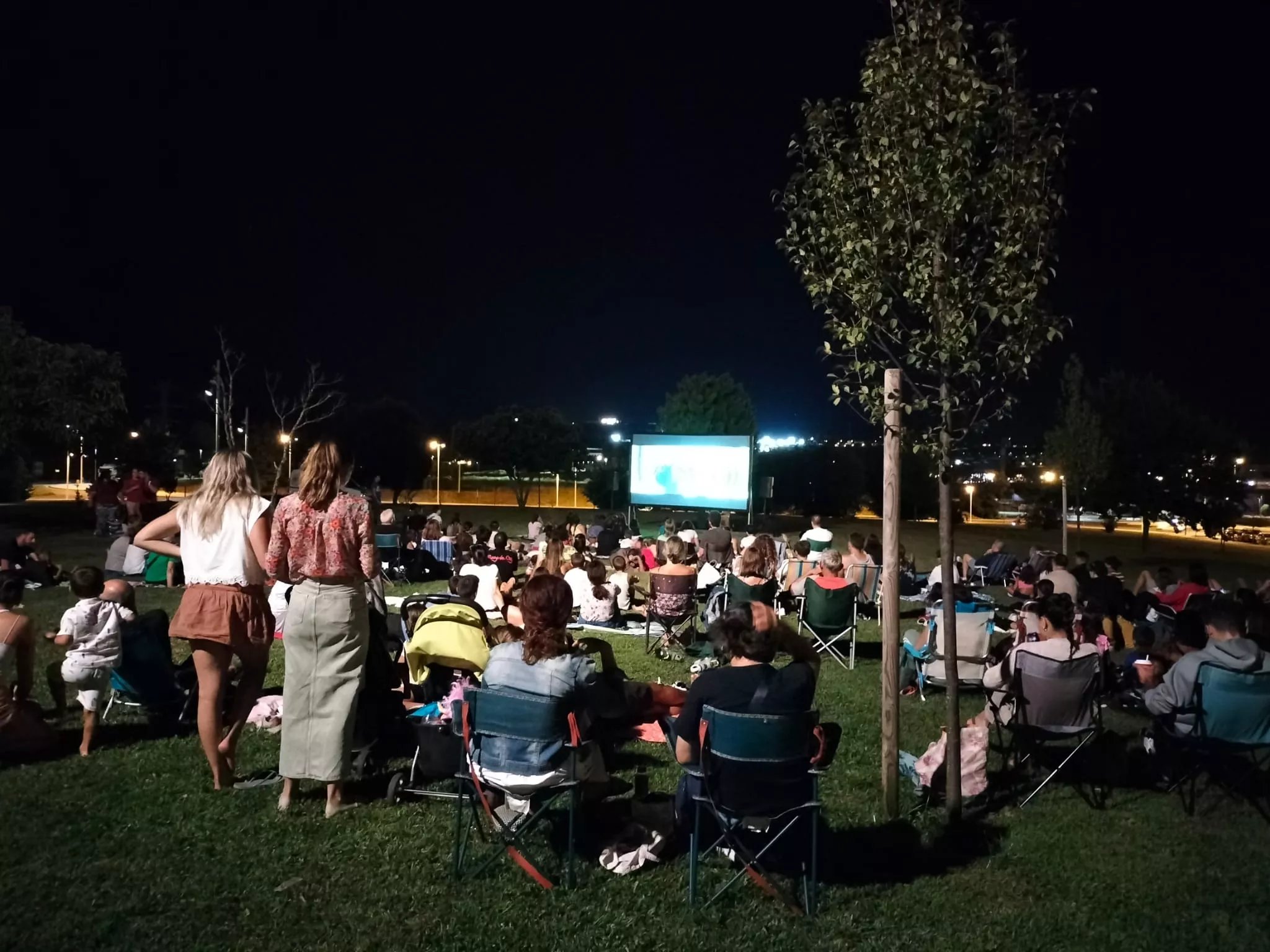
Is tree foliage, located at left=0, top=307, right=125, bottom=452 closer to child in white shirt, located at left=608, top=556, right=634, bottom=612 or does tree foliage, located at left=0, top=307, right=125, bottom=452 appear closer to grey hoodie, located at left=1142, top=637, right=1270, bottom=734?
child in white shirt, located at left=608, top=556, right=634, bottom=612

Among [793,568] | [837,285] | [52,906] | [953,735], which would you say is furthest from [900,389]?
[793,568]

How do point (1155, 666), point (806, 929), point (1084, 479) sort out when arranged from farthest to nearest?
point (1084, 479)
point (1155, 666)
point (806, 929)

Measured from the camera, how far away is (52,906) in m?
3.48

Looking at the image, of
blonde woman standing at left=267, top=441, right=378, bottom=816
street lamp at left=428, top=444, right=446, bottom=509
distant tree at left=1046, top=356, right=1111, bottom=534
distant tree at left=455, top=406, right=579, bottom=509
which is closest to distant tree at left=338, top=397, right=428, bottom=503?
street lamp at left=428, top=444, right=446, bottom=509

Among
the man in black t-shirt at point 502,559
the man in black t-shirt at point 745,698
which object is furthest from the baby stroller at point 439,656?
the man in black t-shirt at point 502,559

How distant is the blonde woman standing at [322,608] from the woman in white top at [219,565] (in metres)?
0.25

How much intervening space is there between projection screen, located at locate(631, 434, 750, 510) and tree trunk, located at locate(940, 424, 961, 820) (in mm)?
20335

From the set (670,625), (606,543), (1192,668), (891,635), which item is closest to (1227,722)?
(1192,668)

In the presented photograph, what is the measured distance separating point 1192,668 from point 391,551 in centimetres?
1049

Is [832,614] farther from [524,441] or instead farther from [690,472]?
[524,441]

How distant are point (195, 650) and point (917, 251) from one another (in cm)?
392

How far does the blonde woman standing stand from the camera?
4250 mm

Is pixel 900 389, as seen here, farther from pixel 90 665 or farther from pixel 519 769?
pixel 90 665

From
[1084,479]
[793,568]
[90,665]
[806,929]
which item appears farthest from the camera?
[1084,479]
